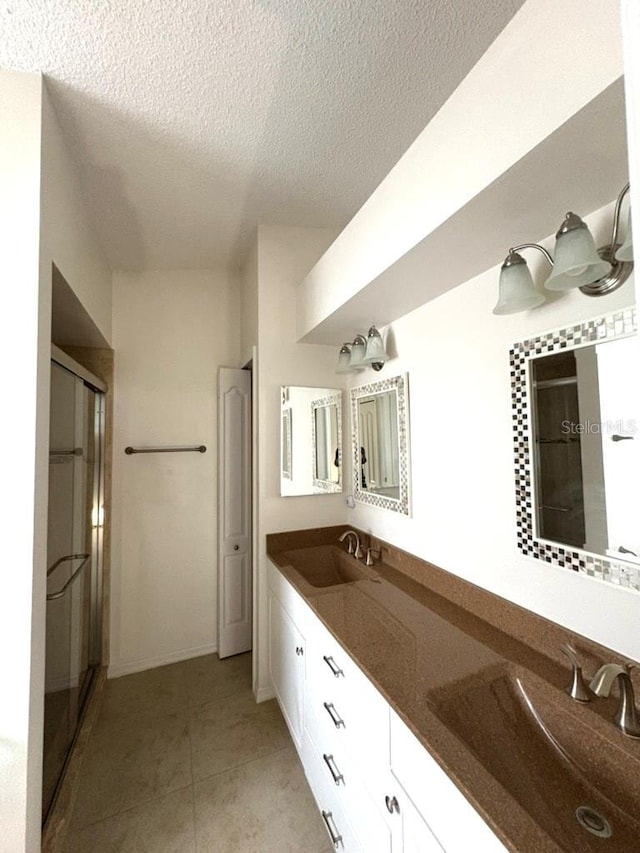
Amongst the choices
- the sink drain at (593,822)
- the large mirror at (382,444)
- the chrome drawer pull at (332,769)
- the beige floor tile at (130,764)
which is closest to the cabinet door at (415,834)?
the sink drain at (593,822)

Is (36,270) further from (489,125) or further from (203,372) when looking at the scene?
(203,372)

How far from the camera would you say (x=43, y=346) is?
110 centimetres

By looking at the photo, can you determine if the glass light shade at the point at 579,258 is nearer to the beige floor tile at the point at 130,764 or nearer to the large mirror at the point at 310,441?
the large mirror at the point at 310,441

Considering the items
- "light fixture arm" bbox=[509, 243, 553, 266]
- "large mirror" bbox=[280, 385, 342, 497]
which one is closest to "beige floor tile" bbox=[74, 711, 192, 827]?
"large mirror" bbox=[280, 385, 342, 497]

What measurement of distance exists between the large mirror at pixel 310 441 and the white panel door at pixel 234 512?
612mm

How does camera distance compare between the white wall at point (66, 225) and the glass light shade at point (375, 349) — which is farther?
the glass light shade at point (375, 349)

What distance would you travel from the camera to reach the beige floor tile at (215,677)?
7.00 ft

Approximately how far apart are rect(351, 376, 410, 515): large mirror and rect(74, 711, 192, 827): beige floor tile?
5.06ft

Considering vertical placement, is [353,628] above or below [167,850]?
above

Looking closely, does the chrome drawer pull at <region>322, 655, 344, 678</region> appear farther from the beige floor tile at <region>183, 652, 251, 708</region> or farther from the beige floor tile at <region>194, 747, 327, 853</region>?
the beige floor tile at <region>183, 652, 251, 708</region>

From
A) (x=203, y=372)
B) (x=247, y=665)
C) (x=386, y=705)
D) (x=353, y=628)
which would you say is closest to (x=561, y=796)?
(x=386, y=705)

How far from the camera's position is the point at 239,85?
118 cm

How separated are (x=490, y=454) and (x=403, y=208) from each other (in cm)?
86

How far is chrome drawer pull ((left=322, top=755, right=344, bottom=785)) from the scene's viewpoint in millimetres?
1200
